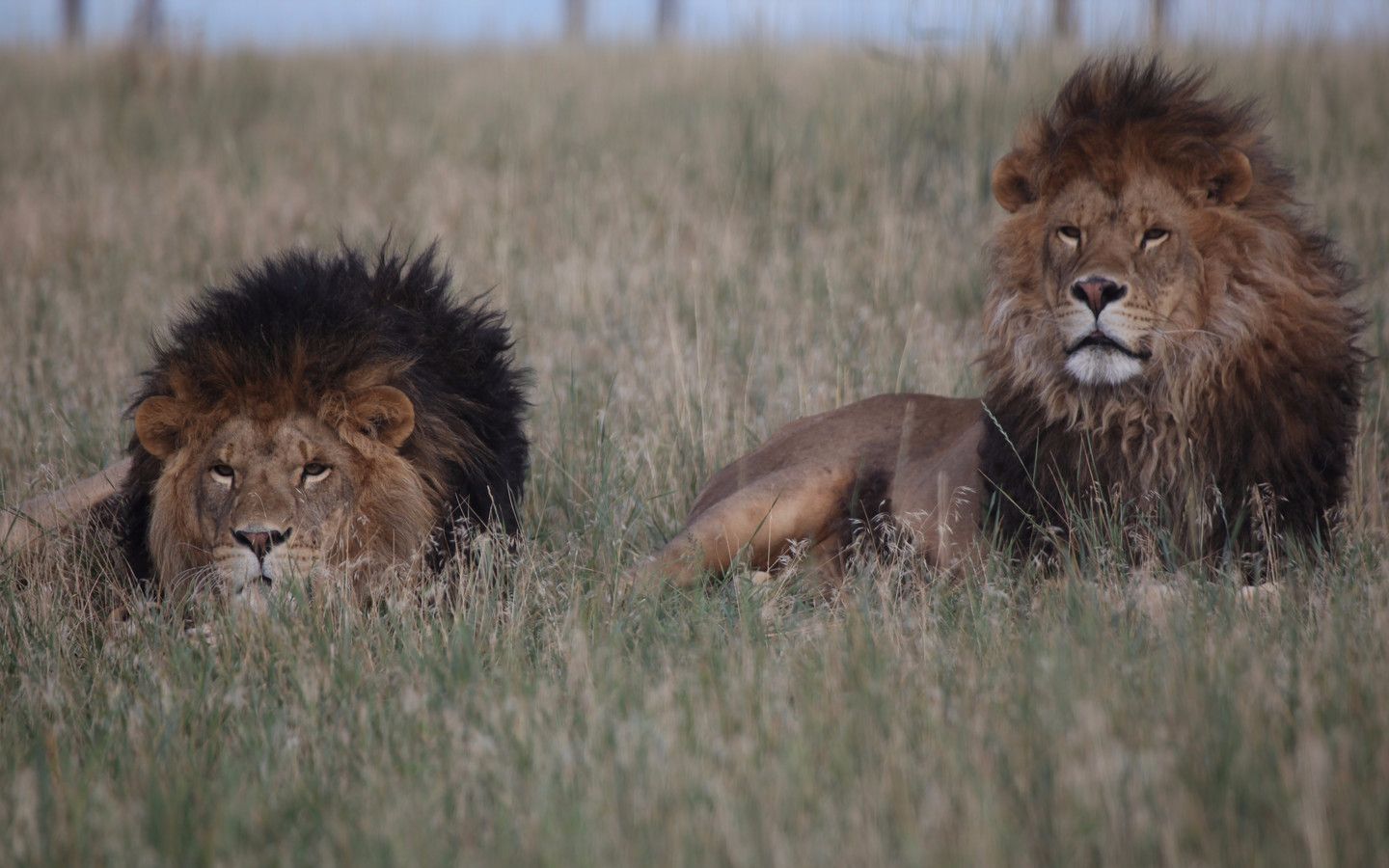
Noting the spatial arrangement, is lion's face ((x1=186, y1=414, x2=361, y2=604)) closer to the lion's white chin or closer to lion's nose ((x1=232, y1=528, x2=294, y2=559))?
lion's nose ((x1=232, y1=528, x2=294, y2=559))

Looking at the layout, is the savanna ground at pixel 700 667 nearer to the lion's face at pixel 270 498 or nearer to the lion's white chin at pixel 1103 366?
the lion's face at pixel 270 498

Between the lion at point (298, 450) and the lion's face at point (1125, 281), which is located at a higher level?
the lion's face at point (1125, 281)

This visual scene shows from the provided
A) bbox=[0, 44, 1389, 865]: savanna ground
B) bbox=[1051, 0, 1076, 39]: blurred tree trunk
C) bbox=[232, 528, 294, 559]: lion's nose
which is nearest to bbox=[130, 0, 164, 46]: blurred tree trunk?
bbox=[0, 44, 1389, 865]: savanna ground

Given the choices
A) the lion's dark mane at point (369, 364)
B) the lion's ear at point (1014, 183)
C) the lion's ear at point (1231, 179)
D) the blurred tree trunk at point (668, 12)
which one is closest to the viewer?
the lion's ear at point (1231, 179)

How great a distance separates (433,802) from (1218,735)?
1.46 metres

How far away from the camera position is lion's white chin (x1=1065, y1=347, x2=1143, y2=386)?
411cm

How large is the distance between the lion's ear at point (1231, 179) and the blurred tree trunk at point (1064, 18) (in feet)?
23.5

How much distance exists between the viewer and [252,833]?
2.74 m

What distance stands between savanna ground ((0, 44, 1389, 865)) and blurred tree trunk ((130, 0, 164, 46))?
16.2ft

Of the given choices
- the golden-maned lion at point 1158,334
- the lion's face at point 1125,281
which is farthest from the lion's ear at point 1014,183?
the lion's face at point 1125,281

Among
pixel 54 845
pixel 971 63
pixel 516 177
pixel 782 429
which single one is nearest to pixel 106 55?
pixel 516 177

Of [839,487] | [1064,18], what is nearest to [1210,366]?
[839,487]

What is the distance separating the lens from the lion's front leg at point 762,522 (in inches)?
184

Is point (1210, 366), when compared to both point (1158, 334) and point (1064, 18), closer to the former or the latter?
point (1158, 334)
